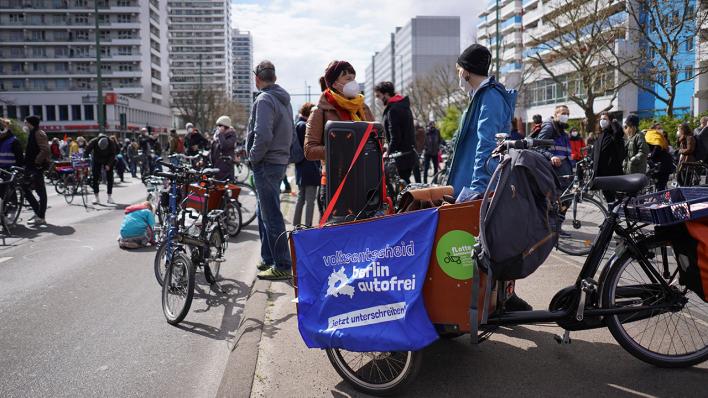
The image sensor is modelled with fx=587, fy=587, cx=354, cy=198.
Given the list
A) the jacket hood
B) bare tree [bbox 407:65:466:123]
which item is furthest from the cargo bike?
bare tree [bbox 407:65:466:123]

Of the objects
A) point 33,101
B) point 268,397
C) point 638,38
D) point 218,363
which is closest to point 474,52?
point 268,397

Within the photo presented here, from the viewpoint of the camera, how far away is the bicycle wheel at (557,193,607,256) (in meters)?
6.90

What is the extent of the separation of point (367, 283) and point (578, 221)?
16.8ft

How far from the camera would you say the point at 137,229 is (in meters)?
8.81

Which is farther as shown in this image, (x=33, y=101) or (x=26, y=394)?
(x=33, y=101)

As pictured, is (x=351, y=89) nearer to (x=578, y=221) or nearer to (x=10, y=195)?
(x=578, y=221)

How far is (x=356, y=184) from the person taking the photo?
434 cm

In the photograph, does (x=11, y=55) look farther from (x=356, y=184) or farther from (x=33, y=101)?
(x=356, y=184)

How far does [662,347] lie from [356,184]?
2235 millimetres

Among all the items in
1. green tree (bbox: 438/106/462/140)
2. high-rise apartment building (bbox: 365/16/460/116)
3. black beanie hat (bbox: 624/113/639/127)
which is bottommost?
black beanie hat (bbox: 624/113/639/127)

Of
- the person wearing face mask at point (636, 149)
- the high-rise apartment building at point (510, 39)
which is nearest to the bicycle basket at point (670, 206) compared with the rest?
the person wearing face mask at point (636, 149)

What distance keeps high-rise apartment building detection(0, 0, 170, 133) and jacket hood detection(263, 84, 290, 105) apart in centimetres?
8067

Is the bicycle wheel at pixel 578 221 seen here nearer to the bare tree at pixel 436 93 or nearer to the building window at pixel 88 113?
the bare tree at pixel 436 93

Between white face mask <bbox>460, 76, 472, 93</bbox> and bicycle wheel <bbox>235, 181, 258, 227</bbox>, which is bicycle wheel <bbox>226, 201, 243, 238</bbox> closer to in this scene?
bicycle wheel <bbox>235, 181, 258, 227</bbox>
